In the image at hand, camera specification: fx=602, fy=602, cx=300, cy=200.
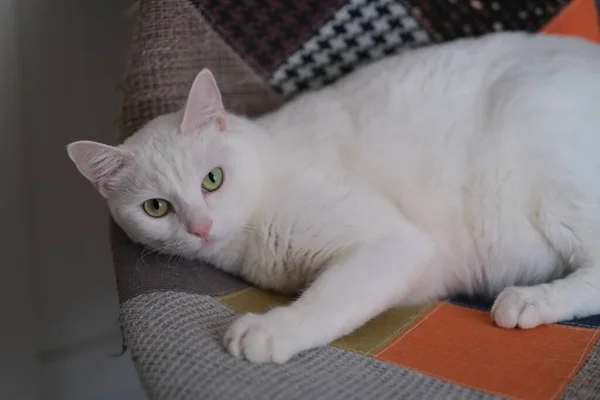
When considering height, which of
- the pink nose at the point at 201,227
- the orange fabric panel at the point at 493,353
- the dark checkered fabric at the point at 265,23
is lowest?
the orange fabric panel at the point at 493,353

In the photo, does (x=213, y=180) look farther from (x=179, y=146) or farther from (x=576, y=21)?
(x=576, y=21)

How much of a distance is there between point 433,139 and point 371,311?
16.7 inches

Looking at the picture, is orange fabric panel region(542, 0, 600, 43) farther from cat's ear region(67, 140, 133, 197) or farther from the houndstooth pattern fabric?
cat's ear region(67, 140, 133, 197)

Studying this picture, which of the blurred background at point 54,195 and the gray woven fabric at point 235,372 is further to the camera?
the blurred background at point 54,195

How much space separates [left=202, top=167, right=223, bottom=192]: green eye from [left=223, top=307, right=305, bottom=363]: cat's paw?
1.00 ft

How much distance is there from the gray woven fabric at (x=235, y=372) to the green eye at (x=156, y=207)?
0.72ft

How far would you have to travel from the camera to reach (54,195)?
5.95ft

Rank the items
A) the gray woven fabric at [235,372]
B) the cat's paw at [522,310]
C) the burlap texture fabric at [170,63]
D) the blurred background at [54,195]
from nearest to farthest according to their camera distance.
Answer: the gray woven fabric at [235,372] → the cat's paw at [522,310] → the burlap texture fabric at [170,63] → the blurred background at [54,195]

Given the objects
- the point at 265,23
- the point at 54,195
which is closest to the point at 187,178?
the point at 265,23

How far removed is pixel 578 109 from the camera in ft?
3.90

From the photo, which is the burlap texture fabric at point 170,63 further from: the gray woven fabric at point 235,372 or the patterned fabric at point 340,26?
the gray woven fabric at point 235,372

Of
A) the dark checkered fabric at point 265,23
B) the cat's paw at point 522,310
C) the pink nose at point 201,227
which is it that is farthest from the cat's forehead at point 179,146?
the cat's paw at point 522,310

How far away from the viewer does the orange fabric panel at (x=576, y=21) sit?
1560mm

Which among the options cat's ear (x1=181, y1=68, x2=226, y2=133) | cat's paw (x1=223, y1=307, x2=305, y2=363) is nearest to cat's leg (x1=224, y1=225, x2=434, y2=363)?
cat's paw (x1=223, y1=307, x2=305, y2=363)
